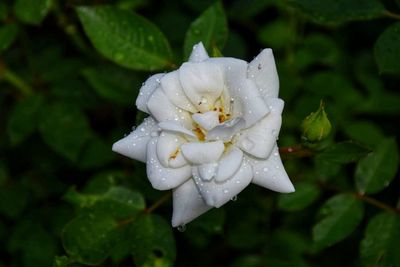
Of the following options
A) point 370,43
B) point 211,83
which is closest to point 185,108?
point 211,83

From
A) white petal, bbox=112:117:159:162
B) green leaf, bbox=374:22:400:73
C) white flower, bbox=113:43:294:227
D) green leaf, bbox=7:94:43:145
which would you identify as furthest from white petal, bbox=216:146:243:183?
green leaf, bbox=7:94:43:145

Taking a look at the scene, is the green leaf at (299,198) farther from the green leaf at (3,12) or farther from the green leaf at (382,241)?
the green leaf at (3,12)

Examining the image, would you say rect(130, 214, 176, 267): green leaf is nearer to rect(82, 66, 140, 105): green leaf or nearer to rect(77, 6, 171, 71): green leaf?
rect(77, 6, 171, 71): green leaf

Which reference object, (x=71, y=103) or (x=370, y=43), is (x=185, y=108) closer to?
(x=71, y=103)

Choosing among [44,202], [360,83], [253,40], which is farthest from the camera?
[253,40]

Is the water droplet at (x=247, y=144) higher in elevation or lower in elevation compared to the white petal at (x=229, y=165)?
higher

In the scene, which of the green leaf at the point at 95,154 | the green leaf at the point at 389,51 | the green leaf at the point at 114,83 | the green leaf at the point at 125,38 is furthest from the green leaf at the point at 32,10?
the green leaf at the point at 389,51

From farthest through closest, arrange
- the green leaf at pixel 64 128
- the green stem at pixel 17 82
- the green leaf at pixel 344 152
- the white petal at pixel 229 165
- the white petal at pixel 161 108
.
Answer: the green stem at pixel 17 82
the green leaf at pixel 64 128
the green leaf at pixel 344 152
the white petal at pixel 161 108
the white petal at pixel 229 165

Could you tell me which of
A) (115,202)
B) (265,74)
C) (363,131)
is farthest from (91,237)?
(363,131)
